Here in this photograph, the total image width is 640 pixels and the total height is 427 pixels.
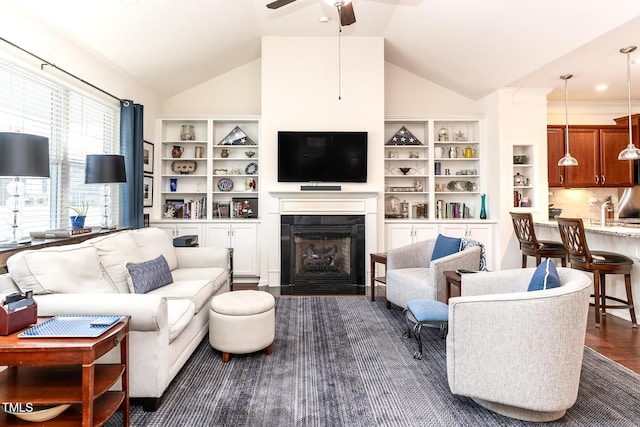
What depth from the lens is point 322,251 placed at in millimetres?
5398

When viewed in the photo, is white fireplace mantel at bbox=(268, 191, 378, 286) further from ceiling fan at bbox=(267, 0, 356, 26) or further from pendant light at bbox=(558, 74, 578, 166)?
pendant light at bbox=(558, 74, 578, 166)

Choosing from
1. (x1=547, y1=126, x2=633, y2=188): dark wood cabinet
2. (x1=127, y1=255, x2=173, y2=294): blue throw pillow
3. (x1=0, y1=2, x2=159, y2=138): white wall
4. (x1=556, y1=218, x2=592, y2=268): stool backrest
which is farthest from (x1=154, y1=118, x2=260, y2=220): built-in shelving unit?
(x1=547, y1=126, x2=633, y2=188): dark wood cabinet

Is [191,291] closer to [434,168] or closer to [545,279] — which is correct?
[545,279]

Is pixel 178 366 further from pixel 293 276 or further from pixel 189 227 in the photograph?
pixel 189 227

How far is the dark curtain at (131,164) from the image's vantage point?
440cm

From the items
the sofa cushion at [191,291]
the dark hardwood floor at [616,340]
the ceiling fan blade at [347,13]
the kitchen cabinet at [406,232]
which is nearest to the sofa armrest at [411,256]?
the kitchen cabinet at [406,232]

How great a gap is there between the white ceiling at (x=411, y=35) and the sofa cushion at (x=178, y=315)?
2.61 meters

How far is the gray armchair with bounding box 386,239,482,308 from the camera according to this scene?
3.44 metres

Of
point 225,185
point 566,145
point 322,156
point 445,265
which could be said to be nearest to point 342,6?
point 322,156

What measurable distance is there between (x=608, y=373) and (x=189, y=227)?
5.01m

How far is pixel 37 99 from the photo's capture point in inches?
127

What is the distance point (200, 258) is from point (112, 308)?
200cm

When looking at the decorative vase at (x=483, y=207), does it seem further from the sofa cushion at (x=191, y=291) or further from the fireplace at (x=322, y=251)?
the sofa cushion at (x=191, y=291)

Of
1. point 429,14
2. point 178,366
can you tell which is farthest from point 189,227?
point 429,14
